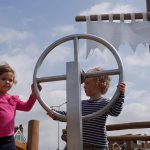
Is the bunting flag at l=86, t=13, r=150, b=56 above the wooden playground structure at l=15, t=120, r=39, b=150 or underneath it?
above

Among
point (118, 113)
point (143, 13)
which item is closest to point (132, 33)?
point (143, 13)

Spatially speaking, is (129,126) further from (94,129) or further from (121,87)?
(121,87)

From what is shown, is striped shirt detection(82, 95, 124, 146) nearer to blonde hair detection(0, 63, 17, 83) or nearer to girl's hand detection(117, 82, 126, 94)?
blonde hair detection(0, 63, 17, 83)

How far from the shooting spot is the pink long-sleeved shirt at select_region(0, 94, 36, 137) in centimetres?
228

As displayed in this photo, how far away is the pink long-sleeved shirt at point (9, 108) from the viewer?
2.28m

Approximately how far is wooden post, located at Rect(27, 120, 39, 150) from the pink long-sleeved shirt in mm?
791

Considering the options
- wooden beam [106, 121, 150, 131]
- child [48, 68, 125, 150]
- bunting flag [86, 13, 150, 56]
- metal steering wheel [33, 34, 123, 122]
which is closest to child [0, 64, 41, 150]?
child [48, 68, 125, 150]

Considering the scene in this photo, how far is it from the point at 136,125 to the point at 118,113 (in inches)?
47.9

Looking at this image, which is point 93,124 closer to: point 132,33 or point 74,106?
point 74,106

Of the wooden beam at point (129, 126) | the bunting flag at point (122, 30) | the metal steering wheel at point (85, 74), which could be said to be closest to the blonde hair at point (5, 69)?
the metal steering wheel at point (85, 74)

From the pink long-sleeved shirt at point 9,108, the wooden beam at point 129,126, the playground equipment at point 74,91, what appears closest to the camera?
the playground equipment at point 74,91

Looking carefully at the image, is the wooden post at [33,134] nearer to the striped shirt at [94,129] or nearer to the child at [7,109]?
the child at [7,109]

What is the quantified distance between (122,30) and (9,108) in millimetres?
2384

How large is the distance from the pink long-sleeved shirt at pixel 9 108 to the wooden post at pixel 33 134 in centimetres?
79
